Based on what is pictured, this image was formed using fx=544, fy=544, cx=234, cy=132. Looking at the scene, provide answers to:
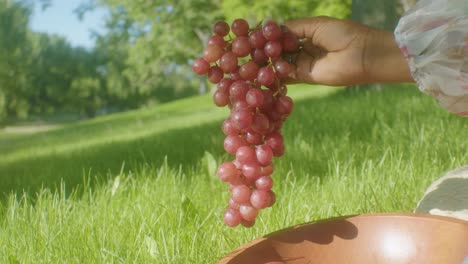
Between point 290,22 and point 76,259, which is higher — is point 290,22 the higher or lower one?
the higher one

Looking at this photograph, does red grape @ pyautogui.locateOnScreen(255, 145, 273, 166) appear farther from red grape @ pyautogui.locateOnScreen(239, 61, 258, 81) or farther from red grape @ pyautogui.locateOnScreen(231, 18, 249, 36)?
red grape @ pyautogui.locateOnScreen(231, 18, 249, 36)

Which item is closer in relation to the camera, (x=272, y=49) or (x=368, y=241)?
(x=272, y=49)

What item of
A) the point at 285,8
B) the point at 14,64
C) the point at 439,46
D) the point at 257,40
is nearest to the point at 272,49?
the point at 257,40

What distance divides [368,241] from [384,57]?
1.86ft

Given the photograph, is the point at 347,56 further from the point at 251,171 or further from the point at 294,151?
the point at 294,151

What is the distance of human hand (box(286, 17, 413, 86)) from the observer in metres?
1.66

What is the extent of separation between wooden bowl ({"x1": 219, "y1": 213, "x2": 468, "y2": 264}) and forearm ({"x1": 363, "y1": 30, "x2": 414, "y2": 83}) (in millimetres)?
449

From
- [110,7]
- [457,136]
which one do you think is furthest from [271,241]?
[110,7]

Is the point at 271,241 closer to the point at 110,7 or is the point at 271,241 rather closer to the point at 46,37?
the point at 110,7

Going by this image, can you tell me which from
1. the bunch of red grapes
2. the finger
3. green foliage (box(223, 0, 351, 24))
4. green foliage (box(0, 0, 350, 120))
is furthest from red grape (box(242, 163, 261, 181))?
green foliage (box(0, 0, 350, 120))

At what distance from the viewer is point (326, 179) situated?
9.79 ft

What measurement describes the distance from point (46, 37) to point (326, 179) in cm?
5324

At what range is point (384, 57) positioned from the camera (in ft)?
5.55

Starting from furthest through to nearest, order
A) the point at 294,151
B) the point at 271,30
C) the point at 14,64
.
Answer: the point at 14,64 < the point at 294,151 < the point at 271,30
